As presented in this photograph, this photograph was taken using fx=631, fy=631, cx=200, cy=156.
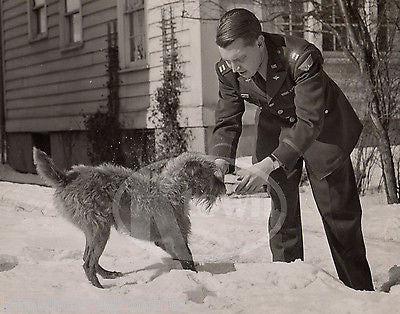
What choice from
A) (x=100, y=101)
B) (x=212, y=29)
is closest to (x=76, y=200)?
(x=212, y=29)

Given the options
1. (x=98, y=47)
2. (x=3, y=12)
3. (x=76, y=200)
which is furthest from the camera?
(x=3, y=12)

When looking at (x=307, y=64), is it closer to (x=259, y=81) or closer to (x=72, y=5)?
(x=259, y=81)

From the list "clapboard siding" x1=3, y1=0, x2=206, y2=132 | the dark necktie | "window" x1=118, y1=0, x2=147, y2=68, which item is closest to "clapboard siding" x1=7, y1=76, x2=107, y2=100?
"clapboard siding" x1=3, y1=0, x2=206, y2=132

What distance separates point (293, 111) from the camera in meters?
3.49

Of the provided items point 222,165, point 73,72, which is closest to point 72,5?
point 73,72

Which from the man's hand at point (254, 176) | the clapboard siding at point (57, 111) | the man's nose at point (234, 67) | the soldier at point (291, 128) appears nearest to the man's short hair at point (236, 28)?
the soldier at point (291, 128)

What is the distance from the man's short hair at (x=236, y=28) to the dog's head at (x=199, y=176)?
36.6 inches

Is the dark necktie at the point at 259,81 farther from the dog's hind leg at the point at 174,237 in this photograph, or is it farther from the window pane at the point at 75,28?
the window pane at the point at 75,28

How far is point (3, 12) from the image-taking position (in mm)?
14742

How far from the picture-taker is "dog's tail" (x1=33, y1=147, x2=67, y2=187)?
11.5 feet

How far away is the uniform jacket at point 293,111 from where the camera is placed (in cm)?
309

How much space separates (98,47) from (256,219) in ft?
18.4

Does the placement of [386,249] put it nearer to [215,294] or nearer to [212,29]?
[215,294]

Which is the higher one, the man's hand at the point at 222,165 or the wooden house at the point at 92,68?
the wooden house at the point at 92,68
